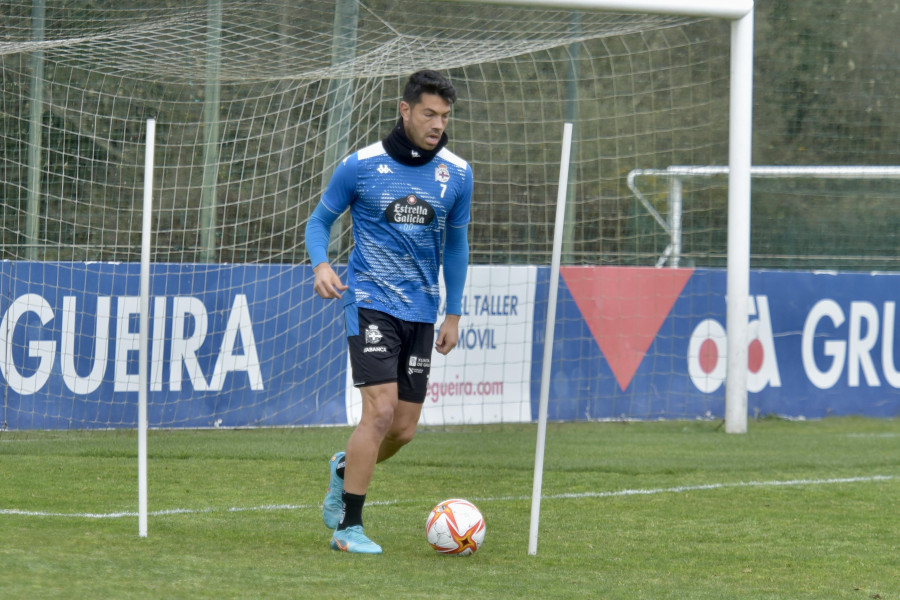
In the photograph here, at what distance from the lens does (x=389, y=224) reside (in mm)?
5363

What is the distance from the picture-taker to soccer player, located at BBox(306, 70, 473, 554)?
17.2 ft

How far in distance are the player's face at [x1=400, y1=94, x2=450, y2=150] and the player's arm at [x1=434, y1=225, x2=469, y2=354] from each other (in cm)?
48

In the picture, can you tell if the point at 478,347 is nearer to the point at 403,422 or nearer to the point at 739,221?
the point at 739,221

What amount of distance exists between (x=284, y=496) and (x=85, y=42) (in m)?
4.28

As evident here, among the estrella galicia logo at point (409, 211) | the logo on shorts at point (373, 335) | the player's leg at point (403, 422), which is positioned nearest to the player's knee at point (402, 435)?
the player's leg at point (403, 422)

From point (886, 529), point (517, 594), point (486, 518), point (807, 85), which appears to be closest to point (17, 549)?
point (517, 594)

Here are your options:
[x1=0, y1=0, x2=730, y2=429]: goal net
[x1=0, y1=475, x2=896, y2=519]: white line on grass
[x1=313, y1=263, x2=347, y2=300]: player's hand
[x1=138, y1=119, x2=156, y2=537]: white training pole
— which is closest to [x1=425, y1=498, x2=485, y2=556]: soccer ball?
[x1=313, y1=263, x2=347, y2=300]: player's hand

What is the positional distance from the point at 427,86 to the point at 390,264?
77 cm

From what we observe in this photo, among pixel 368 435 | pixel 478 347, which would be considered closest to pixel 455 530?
pixel 368 435

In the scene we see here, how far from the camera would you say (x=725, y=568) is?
5199 millimetres

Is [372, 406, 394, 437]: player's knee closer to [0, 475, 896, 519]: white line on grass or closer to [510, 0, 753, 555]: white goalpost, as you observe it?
[0, 475, 896, 519]: white line on grass

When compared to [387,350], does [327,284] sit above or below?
above

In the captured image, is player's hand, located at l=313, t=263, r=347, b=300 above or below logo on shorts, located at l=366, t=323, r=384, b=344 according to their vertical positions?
above

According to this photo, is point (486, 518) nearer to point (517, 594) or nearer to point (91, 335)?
point (517, 594)
